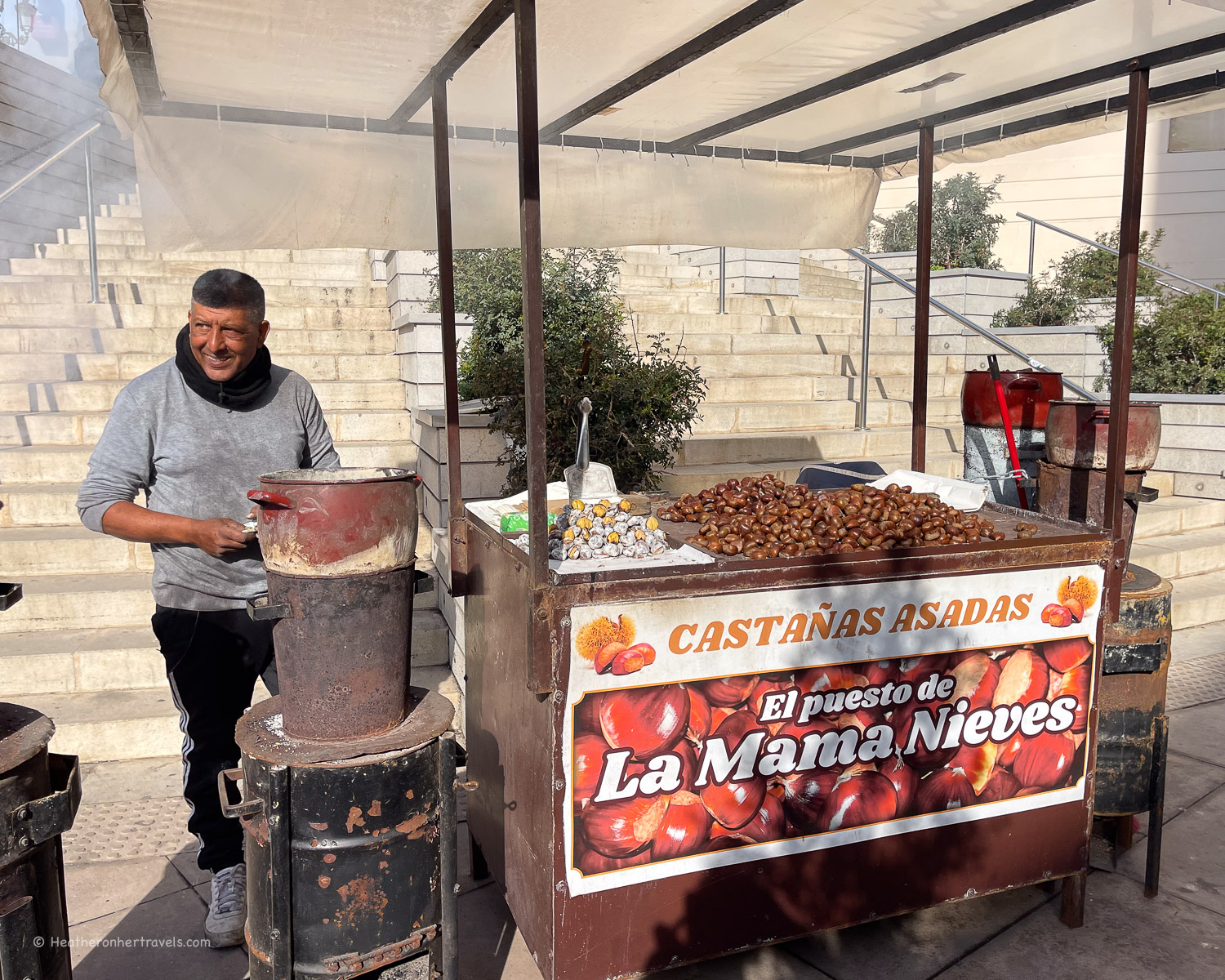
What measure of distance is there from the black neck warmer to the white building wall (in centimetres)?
1950

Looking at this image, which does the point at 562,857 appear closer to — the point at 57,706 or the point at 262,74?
the point at 262,74

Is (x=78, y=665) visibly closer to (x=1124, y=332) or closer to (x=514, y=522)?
(x=514, y=522)

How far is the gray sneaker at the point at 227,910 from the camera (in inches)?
120

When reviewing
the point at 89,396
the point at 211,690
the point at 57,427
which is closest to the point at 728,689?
the point at 211,690

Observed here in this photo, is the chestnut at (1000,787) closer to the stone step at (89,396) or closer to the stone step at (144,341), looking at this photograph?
the stone step at (89,396)

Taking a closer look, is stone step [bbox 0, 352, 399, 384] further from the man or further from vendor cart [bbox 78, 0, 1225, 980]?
the man

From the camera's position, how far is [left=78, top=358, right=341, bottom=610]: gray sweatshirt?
9.58ft

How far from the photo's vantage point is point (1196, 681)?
5.57 meters

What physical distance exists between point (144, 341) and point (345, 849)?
698 cm

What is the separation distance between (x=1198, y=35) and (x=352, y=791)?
3.71m

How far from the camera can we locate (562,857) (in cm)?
256

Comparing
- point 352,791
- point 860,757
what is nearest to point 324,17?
point 352,791

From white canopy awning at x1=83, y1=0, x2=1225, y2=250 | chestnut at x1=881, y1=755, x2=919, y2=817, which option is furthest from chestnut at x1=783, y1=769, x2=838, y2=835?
white canopy awning at x1=83, y1=0, x2=1225, y2=250

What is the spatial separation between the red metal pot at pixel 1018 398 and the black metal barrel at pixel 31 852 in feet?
13.1
